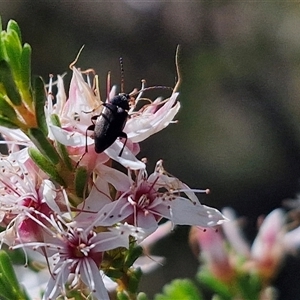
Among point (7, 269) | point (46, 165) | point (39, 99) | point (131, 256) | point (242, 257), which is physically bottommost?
point (242, 257)

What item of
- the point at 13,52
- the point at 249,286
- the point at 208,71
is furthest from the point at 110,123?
the point at 208,71

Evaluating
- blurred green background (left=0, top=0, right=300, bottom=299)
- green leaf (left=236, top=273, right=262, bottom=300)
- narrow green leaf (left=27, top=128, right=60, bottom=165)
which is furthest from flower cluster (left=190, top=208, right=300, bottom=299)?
blurred green background (left=0, top=0, right=300, bottom=299)

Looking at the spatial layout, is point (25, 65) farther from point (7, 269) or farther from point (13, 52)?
point (7, 269)

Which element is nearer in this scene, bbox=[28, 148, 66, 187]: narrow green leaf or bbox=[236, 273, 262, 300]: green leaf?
bbox=[28, 148, 66, 187]: narrow green leaf

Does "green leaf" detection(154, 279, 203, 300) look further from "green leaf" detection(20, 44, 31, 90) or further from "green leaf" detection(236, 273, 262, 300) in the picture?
"green leaf" detection(20, 44, 31, 90)

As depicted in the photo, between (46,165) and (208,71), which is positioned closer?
(46,165)

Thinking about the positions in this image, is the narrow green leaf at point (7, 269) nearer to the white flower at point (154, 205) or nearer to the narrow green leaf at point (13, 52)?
the white flower at point (154, 205)

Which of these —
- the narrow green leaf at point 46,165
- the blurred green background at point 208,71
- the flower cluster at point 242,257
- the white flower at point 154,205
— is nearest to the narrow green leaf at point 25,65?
the narrow green leaf at point 46,165
